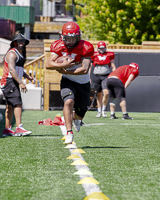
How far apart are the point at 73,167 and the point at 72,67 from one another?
79.0 inches

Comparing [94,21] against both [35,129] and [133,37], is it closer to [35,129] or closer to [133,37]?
[133,37]

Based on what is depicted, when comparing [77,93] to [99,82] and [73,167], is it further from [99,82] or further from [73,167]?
[99,82]

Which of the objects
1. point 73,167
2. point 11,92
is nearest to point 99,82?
point 11,92

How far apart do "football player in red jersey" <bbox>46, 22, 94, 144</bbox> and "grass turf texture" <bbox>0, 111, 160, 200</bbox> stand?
582 millimetres

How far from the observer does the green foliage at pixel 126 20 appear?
24.1 meters

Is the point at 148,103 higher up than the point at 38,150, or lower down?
lower down

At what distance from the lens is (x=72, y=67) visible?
239 inches

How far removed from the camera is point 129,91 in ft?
47.8

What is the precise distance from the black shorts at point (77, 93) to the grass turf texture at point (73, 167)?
0.53 meters

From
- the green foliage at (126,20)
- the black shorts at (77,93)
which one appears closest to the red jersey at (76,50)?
the black shorts at (77,93)

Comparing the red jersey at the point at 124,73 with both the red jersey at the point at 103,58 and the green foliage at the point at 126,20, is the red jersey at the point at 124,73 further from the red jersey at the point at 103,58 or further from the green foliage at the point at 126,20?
the green foliage at the point at 126,20

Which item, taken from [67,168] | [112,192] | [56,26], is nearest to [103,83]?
[67,168]

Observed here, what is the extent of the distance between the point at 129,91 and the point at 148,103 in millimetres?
754

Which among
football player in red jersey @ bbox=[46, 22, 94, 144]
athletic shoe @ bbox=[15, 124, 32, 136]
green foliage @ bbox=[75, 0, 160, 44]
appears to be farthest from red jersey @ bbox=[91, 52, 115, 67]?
green foliage @ bbox=[75, 0, 160, 44]
